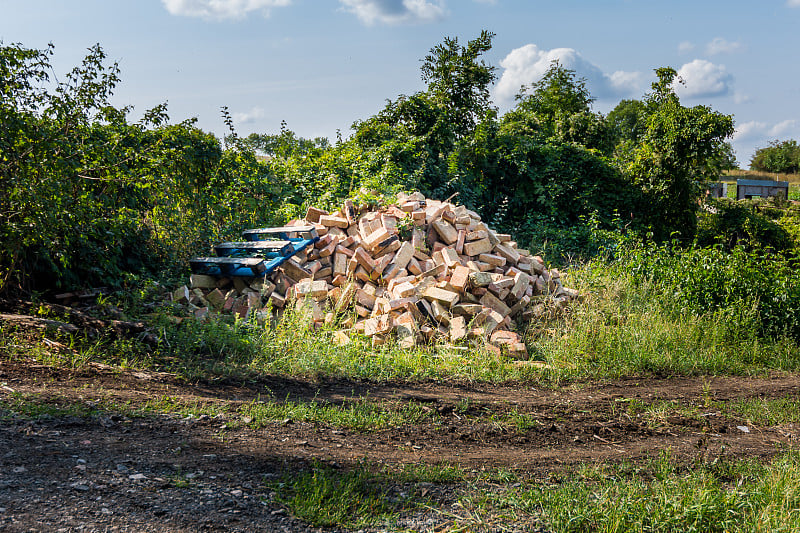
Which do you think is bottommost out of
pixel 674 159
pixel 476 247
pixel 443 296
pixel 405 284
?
pixel 443 296

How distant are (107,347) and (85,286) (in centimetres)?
162

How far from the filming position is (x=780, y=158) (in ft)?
189

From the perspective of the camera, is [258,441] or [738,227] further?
[738,227]

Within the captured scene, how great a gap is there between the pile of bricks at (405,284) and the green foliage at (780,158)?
61.9 m

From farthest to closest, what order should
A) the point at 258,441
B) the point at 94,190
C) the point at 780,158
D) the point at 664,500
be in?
the point at 780,158 → the point at 94,190 → the point at 258,441 → the point at 664,500

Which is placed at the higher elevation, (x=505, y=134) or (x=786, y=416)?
(x=505, y=134)

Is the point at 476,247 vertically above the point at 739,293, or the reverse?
the point at 476,247

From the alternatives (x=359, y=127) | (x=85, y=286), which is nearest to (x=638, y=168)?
(x=359, y=127)

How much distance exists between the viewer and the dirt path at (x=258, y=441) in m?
2.76

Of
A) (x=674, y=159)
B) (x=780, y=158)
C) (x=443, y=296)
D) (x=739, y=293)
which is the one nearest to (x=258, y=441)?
(x=443, y=296)

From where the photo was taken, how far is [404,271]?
24.4 ft

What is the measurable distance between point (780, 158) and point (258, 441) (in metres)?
68.3

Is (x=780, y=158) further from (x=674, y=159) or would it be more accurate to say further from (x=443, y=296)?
(x=443, y=296)

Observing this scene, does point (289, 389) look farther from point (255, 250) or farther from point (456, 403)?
point (255, 250)
